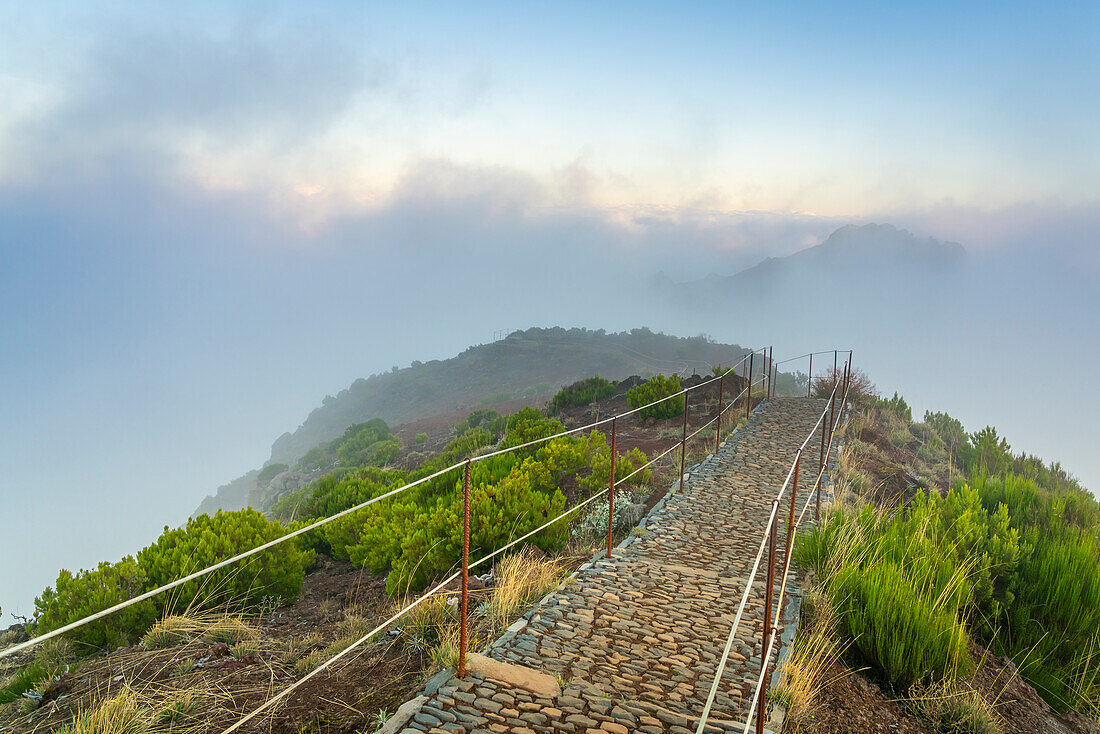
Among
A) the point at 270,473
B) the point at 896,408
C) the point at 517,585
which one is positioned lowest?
the point at 270,473

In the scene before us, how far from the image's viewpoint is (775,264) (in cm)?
15288

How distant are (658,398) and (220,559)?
10.3 m

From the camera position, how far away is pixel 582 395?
17.5 m

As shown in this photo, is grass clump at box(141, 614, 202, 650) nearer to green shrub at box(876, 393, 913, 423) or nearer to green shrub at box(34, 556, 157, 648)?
green shrub at box(34, 556, 157, 648)

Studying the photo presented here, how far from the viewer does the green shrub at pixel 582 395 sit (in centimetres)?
1727

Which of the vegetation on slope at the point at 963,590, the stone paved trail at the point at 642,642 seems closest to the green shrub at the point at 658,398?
the vegetation on slope at the point at 963,590

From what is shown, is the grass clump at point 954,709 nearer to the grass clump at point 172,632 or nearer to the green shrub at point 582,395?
the grass clump at point 172,632

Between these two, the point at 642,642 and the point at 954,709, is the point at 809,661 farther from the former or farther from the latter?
the point at 642,642

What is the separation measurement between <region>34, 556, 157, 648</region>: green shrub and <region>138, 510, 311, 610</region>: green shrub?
14 cm

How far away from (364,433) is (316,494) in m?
16.1

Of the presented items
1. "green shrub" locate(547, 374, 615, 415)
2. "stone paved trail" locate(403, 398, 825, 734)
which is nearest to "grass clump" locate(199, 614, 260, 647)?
"stone paved trail" locate(403, 398, 825, 734)

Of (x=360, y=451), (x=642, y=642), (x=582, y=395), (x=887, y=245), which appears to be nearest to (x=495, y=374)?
(x=360, y=451)

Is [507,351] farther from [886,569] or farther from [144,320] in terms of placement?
[144,320]

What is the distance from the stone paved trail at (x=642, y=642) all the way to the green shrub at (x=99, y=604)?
344 centimetres
